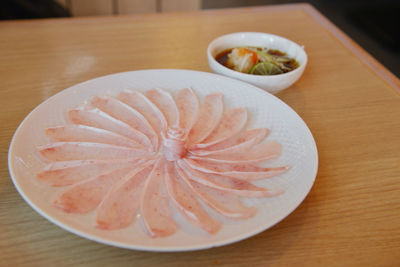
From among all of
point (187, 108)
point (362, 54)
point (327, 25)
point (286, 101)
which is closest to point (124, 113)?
point (187, 108)

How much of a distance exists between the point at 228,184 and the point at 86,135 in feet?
1.19

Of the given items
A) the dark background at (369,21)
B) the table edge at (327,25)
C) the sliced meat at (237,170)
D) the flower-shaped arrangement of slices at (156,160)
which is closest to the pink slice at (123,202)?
the flower-shaped arrangement of slices at (156,160)

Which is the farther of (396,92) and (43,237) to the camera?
(396,92)

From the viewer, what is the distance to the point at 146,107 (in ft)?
3.09

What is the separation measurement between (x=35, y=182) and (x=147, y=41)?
33.0 inches

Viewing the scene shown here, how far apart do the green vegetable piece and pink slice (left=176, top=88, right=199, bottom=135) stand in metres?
0.23

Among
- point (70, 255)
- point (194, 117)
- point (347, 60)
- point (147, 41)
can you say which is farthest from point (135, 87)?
point (347, 60)

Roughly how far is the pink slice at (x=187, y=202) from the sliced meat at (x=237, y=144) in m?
0.09

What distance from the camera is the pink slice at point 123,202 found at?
614 millimetres

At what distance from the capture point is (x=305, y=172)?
723 mm

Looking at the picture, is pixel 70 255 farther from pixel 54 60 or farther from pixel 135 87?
pixel 54 60

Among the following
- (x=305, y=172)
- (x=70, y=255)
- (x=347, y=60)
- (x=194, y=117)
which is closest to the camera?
(x=70, y=255)

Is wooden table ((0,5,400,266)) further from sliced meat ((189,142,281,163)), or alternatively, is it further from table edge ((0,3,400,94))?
sliced meat ((189,142,281,163))

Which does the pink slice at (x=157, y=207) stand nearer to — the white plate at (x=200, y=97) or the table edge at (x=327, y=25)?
the white plate at (x=200, y=97)
